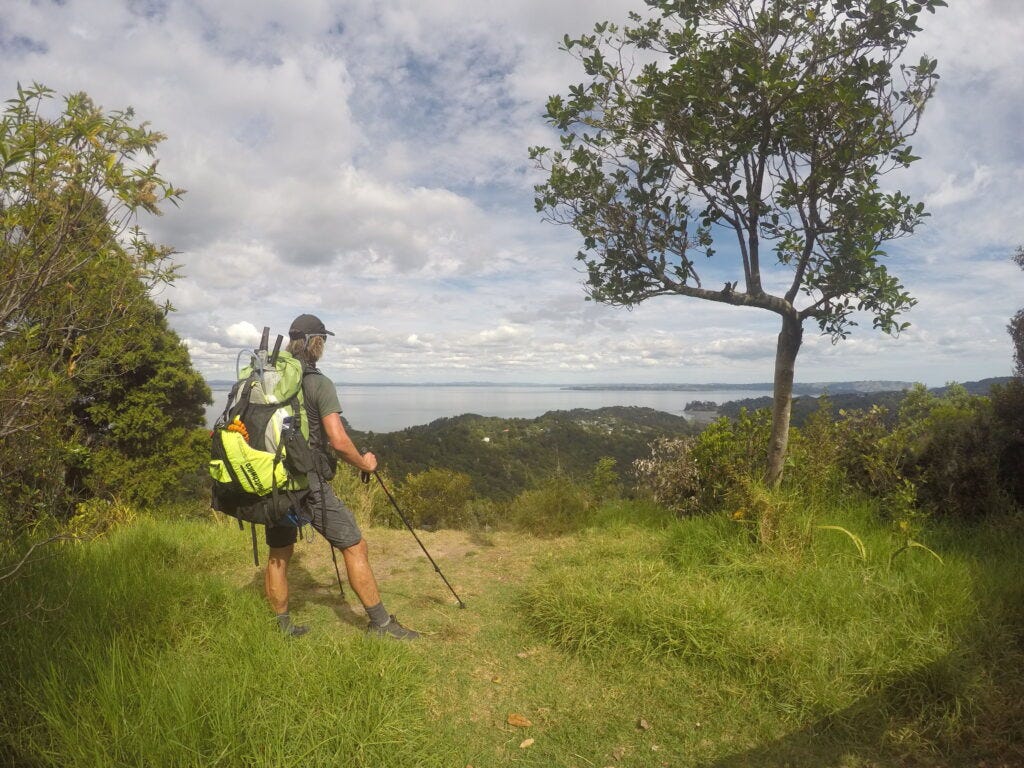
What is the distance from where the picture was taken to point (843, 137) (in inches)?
185

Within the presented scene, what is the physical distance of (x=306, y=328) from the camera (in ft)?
13.0

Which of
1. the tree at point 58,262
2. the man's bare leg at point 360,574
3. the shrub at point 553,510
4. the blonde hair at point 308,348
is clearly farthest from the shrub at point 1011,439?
the tree at point 58,262

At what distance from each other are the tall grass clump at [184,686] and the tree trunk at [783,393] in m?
3.89

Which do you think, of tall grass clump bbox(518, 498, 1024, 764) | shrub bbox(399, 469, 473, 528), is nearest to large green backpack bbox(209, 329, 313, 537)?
tall grass clump bbox(518, 498, 1024, 764)

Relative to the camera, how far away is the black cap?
391 centimetres

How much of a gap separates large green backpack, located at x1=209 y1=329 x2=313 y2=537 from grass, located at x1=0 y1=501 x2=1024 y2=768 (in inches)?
33.3

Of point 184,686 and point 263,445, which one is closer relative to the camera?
point 184,686

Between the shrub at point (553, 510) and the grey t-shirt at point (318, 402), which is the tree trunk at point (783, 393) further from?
the grey t-shirt at point (318, 402)

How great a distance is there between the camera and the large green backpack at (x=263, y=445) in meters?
3.41

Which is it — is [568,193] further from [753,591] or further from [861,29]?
[753,591]

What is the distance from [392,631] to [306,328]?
2.31m

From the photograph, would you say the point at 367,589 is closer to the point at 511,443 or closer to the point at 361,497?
the point at 361,497

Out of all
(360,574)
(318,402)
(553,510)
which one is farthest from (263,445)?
(553,510)

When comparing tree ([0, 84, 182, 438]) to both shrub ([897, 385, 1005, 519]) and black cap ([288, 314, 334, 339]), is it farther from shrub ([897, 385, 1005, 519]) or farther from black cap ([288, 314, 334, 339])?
shrub ([897, 385, 1005, 519])
